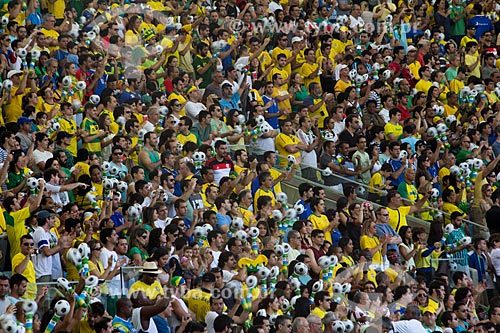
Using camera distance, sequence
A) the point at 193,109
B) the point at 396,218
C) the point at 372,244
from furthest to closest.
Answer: the point at 193,109 → the point at 396,218 → the point at 372,244

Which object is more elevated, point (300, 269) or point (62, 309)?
point (300, 269)

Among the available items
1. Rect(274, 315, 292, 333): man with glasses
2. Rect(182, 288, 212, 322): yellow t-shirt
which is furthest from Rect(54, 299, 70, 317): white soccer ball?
Rect(274, 315, 292, 333): man with glasses

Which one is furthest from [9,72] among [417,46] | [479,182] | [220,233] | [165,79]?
[417,46]

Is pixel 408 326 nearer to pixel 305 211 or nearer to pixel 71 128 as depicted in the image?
pixel 305 211

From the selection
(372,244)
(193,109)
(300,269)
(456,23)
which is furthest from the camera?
(456,23)

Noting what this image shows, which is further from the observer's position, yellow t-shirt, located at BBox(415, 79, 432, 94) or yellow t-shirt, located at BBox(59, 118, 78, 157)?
yellow t-shirt, located at BBox(415, 79, 432, 94)

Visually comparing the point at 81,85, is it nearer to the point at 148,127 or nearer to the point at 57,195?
the point at 148,127

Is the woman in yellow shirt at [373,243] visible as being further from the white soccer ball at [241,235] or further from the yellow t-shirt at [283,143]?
the yellow t-shirt at [283,143]

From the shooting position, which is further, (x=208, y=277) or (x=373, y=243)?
(x=373, y=243)

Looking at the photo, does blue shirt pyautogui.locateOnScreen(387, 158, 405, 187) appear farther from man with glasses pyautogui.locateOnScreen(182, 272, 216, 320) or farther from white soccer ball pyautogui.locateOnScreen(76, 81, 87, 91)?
man with glasses pyautogui.locateOnScreen(182, 272, 216, 320)

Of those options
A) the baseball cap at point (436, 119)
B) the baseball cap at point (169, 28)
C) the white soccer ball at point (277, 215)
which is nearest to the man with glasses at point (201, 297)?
the white soccer ball at point (277, 215)

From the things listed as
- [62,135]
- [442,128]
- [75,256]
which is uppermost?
[442,128]

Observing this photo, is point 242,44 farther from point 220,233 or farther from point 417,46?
point 220,233

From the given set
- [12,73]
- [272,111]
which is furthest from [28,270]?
[272,111]
